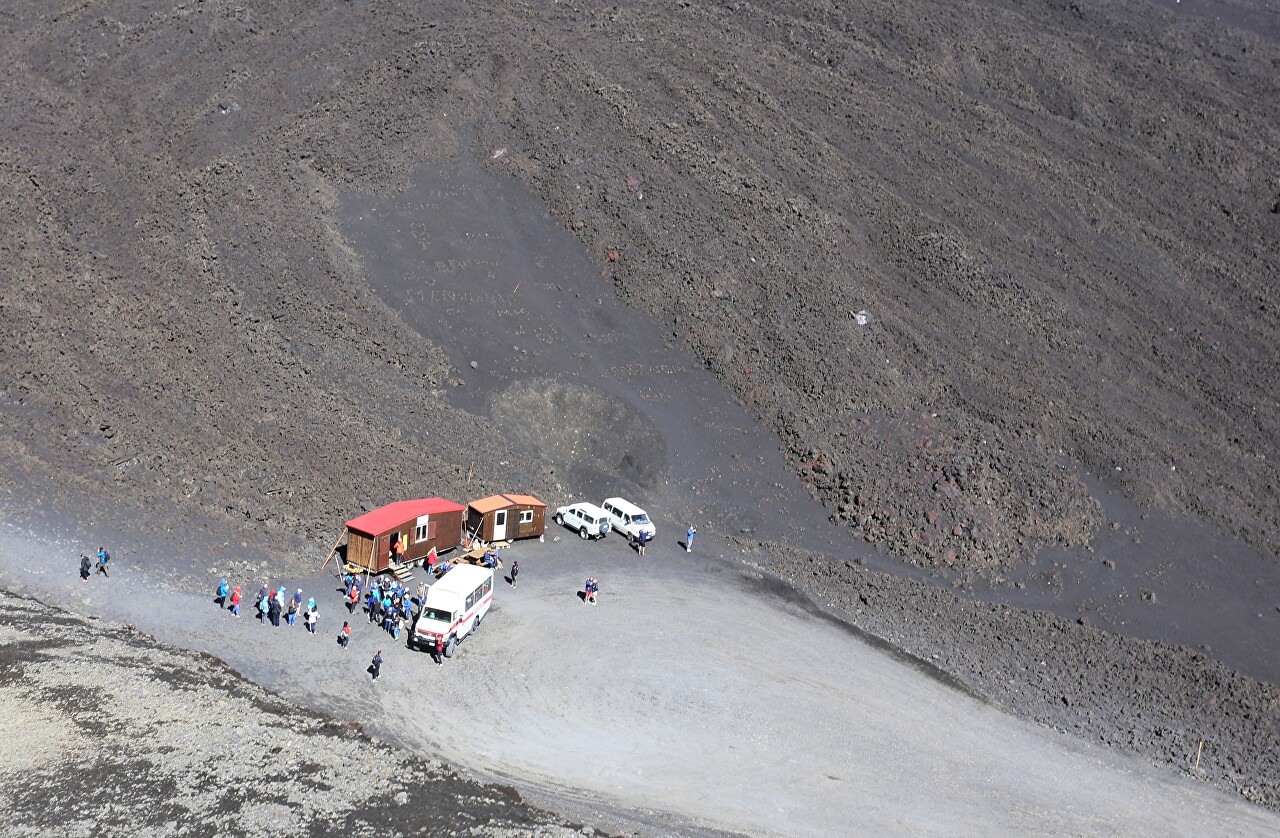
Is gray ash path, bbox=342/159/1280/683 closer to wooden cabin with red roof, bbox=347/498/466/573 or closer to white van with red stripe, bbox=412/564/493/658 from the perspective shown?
wooden cabin with red roof, bbox=347/498/466/573

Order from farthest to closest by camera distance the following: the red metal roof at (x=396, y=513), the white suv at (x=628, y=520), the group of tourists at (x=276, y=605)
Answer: the white suv at (x=628, y=520) < the red metal roof at (x=396, y=513) < the group of tourists at (x=276, y=605)

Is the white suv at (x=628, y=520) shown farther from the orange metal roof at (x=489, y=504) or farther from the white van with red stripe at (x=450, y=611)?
the white van with red stripe at (x=450, y=611)

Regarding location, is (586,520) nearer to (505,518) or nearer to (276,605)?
(505,518)

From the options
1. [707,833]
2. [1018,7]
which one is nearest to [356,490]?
[707,833]

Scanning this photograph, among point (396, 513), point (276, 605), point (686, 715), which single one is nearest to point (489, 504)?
point (396, 513)

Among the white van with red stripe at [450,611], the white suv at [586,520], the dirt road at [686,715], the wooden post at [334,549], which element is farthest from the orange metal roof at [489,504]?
the white van with red stripe at [450,611]

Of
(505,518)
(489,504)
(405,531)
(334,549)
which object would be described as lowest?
(334,549)
